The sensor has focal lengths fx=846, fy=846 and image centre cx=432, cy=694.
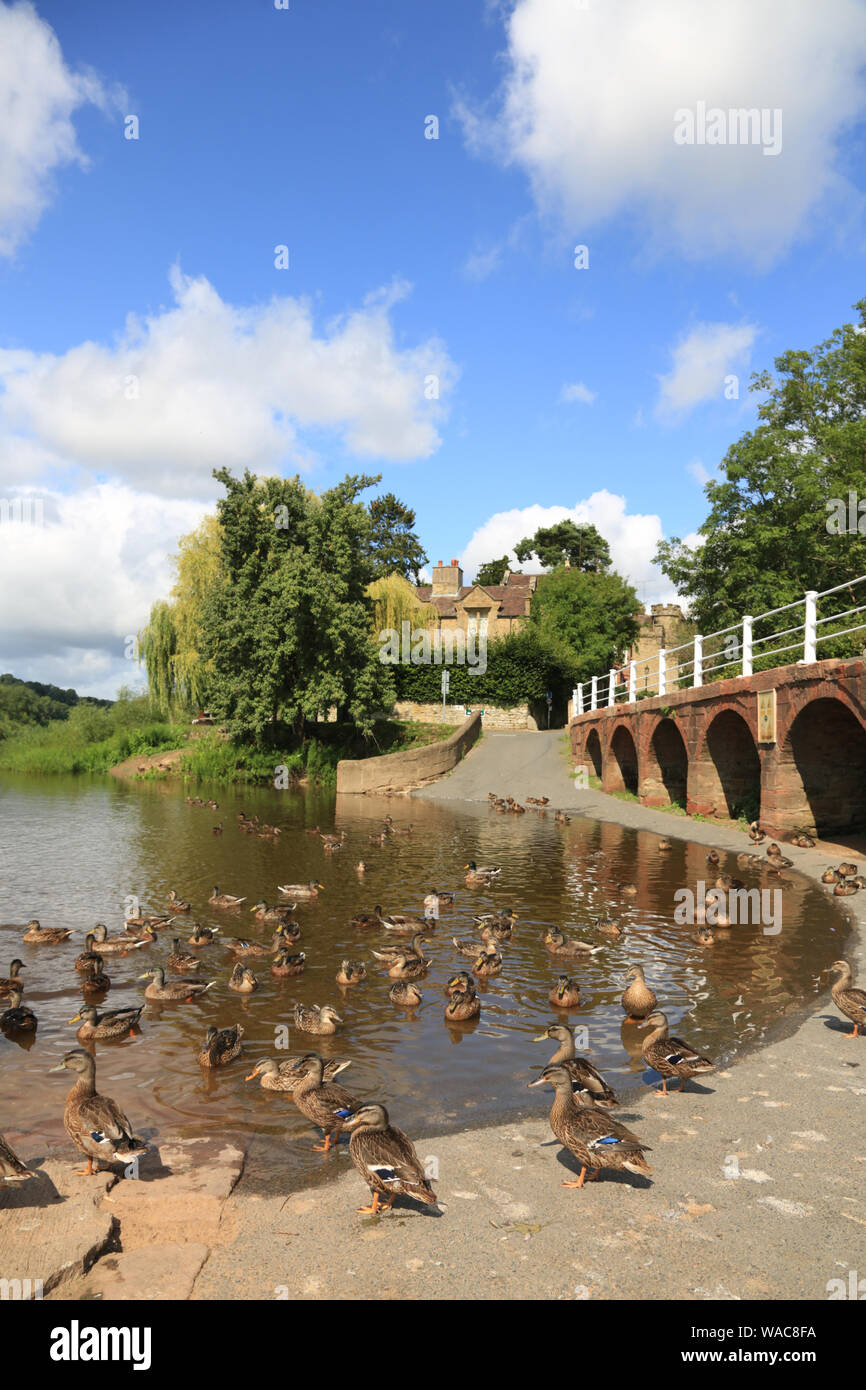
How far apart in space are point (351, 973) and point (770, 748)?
1235 centimetres

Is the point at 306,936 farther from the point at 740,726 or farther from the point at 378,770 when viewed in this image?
the point at 378,770

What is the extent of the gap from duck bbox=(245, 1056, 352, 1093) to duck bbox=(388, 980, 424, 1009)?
2.15 meters

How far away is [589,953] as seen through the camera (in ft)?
37.1

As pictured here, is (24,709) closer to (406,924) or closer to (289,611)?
(289,611)

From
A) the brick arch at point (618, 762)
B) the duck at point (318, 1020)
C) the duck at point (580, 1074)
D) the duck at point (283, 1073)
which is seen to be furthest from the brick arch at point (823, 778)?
the brick arch at point (618, 762)

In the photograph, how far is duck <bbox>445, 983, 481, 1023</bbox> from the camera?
8.99 metres

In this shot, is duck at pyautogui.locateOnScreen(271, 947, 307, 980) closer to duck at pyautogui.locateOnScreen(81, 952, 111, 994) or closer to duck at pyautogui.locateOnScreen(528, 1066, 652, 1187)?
duck at pyautogui.locateOnScreen(81, 952, 111, 994)

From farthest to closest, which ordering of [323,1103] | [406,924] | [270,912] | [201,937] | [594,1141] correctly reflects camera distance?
[270,912], [406,924], [201,937], [323,1103], [594,1141]

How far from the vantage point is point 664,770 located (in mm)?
29109

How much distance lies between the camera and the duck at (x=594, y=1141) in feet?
17.1

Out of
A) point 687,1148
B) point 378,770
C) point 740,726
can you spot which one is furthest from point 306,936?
point 378,770

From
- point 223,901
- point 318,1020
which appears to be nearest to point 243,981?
point 318,1020

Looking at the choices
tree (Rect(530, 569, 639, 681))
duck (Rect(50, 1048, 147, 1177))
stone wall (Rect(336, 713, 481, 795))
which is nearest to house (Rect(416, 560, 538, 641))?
tree (Rect(530, 569, 639, 681))
